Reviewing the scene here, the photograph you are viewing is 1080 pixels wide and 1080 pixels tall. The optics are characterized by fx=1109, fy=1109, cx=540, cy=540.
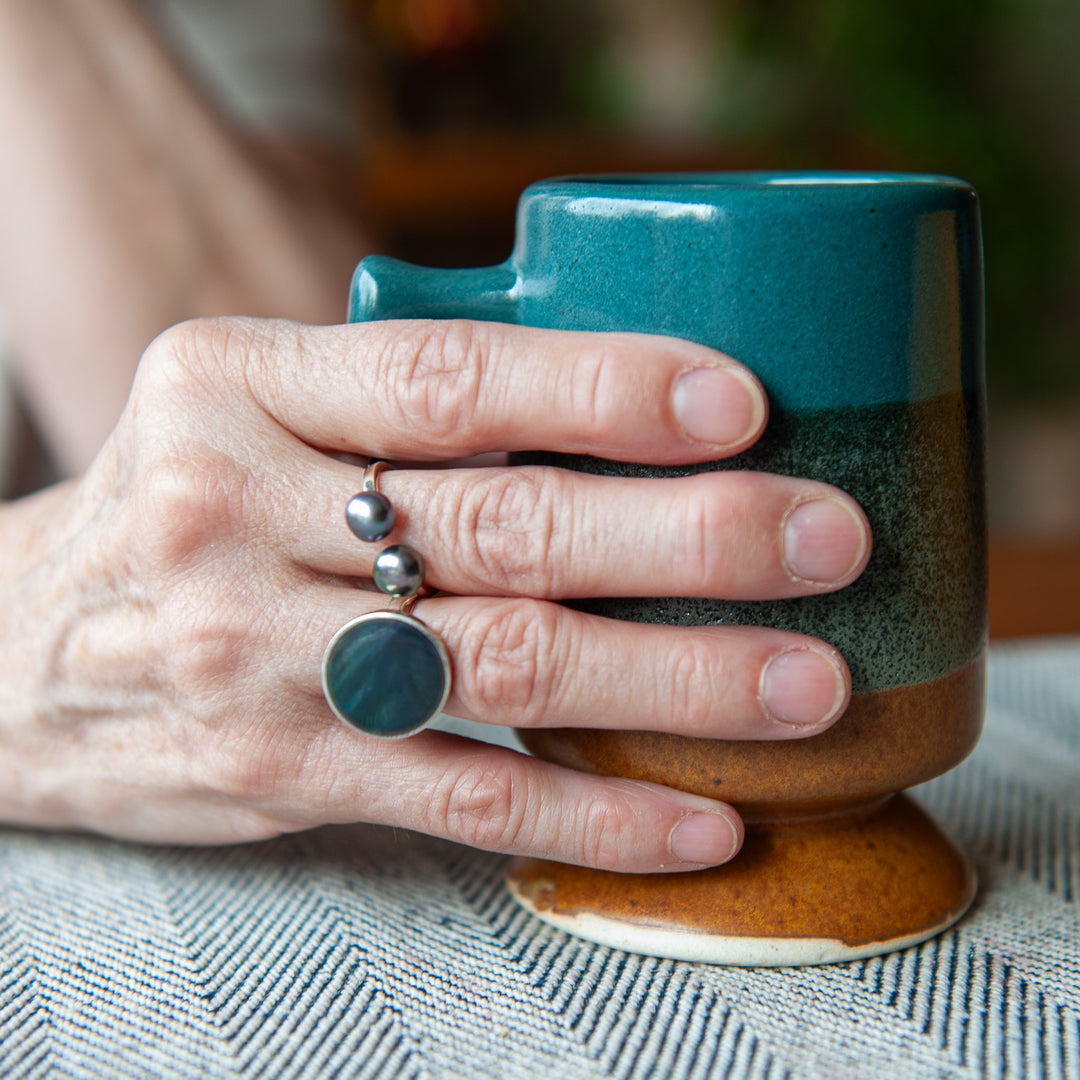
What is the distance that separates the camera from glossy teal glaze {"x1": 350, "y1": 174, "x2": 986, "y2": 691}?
0.40 m

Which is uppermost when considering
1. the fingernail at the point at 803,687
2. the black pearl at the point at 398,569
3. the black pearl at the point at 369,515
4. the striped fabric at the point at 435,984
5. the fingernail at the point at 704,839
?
the black pearl at the point at 369,515

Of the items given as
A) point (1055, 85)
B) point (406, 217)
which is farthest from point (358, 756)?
point (1055, 85)

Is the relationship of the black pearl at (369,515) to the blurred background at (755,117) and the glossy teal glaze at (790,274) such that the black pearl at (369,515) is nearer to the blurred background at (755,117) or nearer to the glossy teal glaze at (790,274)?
the glossy teal glaze at (790,274)

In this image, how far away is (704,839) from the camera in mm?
444

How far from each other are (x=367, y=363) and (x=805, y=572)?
186mm

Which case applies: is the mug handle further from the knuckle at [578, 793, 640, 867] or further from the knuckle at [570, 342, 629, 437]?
the knuckle at [578, 793, 640, 867]

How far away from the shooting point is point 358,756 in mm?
466

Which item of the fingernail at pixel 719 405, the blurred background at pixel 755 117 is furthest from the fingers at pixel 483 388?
the blurred background at pixel 755 117

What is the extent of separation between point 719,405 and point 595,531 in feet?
0.21

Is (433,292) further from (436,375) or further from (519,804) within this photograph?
(519,804)

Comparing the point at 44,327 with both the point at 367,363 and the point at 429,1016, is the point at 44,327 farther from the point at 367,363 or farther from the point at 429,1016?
the point at 429,1016

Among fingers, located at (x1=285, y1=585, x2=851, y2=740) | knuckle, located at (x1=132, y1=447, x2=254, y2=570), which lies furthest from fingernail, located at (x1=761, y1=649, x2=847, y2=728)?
knuckle, located at (x1=132, y1=447, x2=254, y2=570)

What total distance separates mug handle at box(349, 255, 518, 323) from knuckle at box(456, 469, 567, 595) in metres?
0.08

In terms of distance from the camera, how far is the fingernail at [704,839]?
44cm
